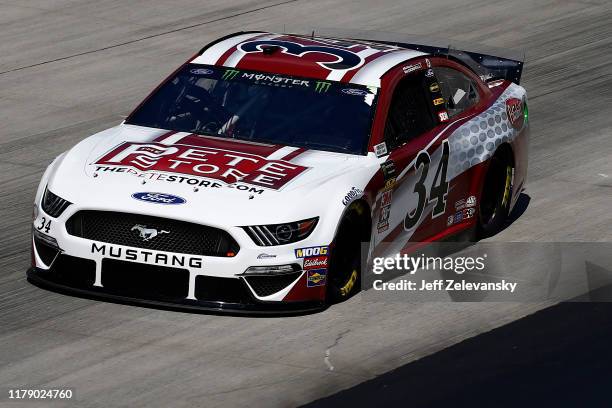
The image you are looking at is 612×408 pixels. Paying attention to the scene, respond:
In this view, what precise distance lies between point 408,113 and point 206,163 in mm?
1726

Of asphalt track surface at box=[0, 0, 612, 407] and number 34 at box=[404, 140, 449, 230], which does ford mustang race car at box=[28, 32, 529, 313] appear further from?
asphalt track surface at box=[0, 0, 612, 407]

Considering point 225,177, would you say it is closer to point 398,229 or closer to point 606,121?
point 398,229

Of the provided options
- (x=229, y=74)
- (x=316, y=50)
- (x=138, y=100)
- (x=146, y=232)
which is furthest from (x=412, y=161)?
(x=138, y=100)

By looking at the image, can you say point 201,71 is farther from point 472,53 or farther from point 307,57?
point 472,53

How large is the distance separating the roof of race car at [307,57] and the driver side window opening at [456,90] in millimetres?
270

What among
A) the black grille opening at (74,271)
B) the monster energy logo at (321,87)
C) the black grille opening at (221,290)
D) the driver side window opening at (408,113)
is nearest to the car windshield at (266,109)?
the monster energy logo at (321,87)

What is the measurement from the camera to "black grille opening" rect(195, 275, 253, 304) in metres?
9.45

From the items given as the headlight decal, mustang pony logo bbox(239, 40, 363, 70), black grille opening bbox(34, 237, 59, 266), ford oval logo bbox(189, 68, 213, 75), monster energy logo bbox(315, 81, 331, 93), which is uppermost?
mustang pony logo bbox(239, 40, 363, 70)

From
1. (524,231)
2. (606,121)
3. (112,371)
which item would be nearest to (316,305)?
(112,371)

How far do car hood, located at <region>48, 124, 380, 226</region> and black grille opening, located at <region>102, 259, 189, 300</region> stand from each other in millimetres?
328

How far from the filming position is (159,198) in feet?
31.3

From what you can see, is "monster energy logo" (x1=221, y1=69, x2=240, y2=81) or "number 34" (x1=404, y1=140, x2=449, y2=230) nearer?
"number 34" (x1=404, y1=140, x2=449, y2=230)

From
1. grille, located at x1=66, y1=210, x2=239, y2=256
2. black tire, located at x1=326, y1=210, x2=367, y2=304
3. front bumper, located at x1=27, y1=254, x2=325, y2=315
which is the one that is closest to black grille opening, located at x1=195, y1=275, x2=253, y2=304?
front bumper, located at x1=27, y1=254, x2=325, y2=315

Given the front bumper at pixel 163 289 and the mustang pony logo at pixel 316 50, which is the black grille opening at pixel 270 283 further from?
the mustang pony logo at pixel 316 50
